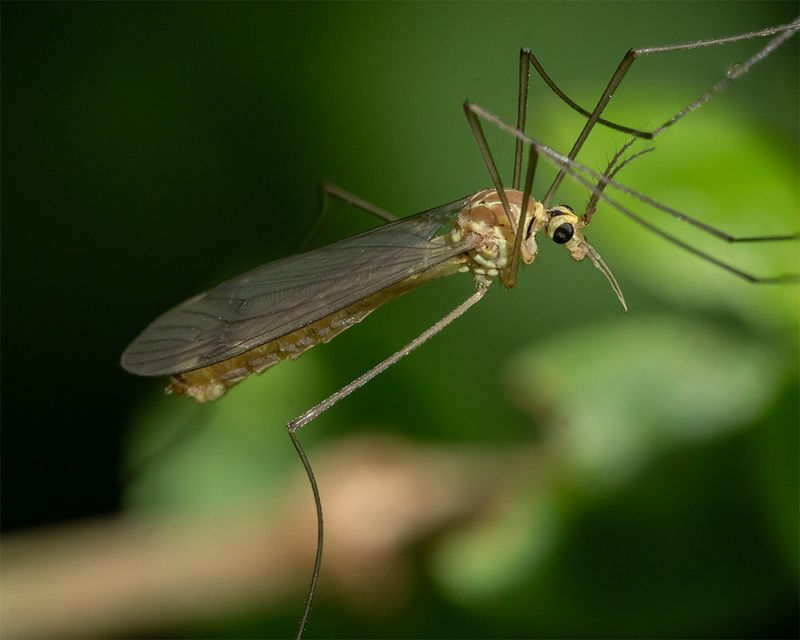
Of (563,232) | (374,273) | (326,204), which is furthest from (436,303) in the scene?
(563,232)

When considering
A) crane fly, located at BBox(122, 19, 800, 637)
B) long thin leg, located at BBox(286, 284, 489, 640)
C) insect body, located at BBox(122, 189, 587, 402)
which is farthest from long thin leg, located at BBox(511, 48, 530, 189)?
long thin leg, located at BBox(286, 284, 489, 640)

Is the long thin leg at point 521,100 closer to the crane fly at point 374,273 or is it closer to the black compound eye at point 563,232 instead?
the crane fly at point 374,273

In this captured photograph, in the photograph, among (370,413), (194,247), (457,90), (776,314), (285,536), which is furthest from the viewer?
(457,90)

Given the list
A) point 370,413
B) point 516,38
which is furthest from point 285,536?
point 516,38

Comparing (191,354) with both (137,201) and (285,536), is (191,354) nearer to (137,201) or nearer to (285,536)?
(285,536)

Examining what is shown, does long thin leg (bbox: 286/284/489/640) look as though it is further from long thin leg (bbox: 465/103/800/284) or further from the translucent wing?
long thin leg (bbox: 465/103/800/284)
